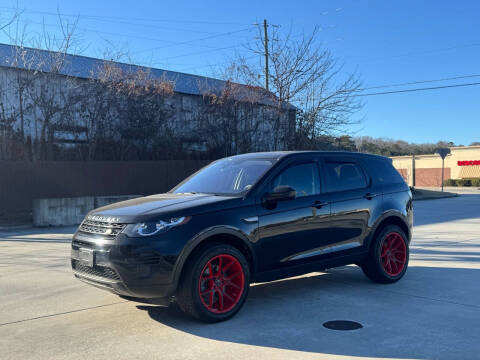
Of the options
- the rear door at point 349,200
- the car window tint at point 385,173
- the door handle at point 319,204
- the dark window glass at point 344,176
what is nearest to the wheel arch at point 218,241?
the door handle at point 319,204

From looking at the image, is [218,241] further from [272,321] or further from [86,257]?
[86,257]

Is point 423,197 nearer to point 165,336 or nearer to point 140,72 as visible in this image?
point 140,72

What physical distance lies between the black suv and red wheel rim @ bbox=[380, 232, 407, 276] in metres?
0.01

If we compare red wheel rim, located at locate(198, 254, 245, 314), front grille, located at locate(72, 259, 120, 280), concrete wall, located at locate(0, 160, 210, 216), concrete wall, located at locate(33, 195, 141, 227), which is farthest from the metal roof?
red wheel rim, located at locate(198, 254, 245, 314)

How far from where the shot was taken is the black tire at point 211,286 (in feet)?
16.6

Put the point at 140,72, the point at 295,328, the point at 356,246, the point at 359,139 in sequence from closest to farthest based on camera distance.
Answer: the point at 295,328 < the point at 356,246 < the point at 140,72 < the point at 359,139

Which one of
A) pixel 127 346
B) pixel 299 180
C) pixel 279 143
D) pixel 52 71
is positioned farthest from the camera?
pixel 279 143

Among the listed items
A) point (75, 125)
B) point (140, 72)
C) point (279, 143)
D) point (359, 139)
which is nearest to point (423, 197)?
point (279, 143)

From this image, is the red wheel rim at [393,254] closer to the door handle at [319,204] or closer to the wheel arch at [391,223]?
the wheel arch at [391,223]

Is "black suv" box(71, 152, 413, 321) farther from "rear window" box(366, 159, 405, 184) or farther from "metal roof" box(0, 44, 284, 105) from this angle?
"metal roof" box(0, 44, 284, 105)

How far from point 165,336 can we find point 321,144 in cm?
2380

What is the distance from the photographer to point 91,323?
5.34m

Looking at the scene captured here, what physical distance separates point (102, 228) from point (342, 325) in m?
2.68

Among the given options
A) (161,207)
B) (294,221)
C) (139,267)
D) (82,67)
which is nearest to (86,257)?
(139,267)
